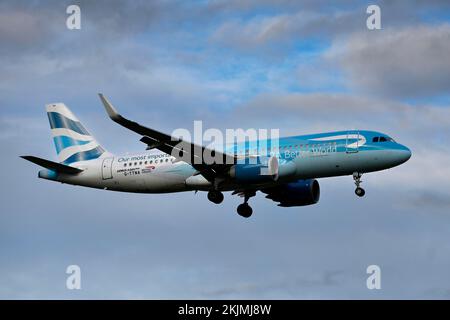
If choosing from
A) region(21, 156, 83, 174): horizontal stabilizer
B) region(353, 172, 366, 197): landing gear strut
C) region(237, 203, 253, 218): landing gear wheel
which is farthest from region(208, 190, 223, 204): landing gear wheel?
region(21, 156, 83, 174): horizontal stabilizer

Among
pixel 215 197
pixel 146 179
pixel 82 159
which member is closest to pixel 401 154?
pixel 215 197

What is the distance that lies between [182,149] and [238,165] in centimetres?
392

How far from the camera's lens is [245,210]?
65875 millimetres

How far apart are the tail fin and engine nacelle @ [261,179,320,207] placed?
1233 centimetres

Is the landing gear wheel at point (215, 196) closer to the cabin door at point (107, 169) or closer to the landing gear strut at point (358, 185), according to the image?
the cabin door at point (107, 169)

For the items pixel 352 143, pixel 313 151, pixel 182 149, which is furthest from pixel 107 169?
pixel 352 143

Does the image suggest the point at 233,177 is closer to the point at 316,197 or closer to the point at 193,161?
the point at 193,161

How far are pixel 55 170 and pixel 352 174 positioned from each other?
67.9 feet

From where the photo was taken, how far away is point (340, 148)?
57875mm

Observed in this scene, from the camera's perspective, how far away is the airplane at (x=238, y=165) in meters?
57.8

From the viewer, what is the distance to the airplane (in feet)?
190

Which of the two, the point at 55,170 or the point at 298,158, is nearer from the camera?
the point at 298,158

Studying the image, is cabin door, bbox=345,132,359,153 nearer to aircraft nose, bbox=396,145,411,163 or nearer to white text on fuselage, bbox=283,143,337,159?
white text on fuselage, bbox=283,143,337,159
